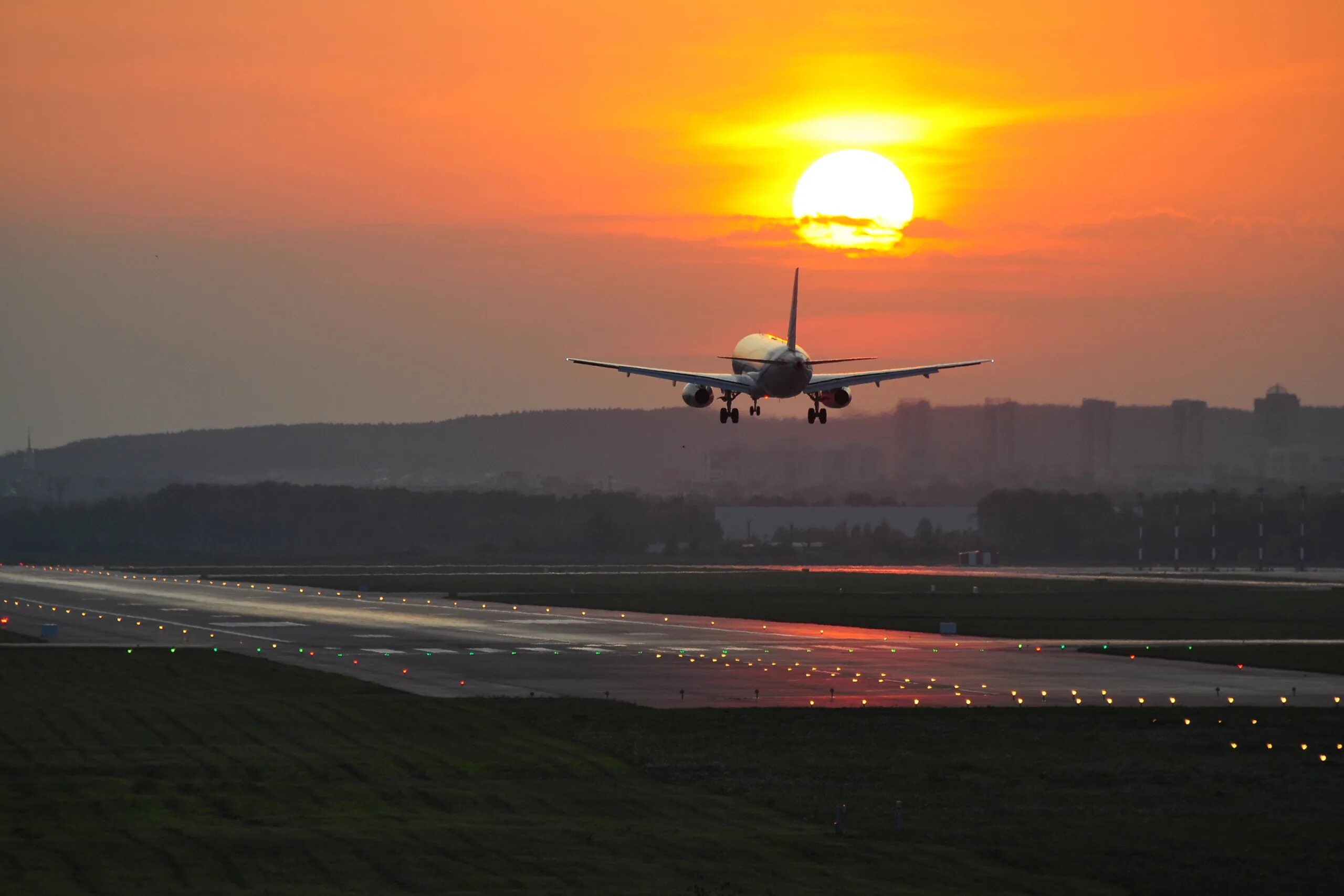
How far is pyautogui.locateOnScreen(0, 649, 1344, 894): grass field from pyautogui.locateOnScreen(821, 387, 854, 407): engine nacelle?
170 ft

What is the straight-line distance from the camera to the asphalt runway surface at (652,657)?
5622cm

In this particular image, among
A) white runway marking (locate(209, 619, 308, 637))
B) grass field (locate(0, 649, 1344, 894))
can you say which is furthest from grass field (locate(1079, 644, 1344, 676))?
white runway marking (locate(209, 619, 308, 637))

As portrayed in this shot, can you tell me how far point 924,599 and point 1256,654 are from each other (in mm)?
50542

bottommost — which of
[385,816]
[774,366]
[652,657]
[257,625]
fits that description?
[385,816]

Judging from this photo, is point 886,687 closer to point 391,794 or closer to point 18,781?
point 391,794

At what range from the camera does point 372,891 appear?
89.0 ft

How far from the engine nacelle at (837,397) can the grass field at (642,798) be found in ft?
170

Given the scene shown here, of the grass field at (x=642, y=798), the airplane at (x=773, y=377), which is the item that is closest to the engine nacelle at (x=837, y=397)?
the airplane at (x=773, y=377)

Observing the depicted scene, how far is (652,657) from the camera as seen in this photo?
70.9 meters

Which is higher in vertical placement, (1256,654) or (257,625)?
(1256,654)

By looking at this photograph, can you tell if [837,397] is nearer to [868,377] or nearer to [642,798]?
[868,377]

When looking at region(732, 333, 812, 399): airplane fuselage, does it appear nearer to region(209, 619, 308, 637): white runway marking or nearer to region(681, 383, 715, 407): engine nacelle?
region(681, 383, 715, 407): engine nacelle

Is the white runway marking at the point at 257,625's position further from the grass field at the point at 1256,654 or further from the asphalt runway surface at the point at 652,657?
the grass field at the point at 1256,654

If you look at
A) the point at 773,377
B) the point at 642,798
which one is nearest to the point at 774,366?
the point at 773,377
